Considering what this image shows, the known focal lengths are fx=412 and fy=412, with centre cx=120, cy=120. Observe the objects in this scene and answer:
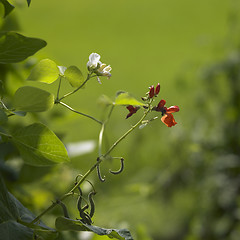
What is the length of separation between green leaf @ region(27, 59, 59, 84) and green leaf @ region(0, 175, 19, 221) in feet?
0.23

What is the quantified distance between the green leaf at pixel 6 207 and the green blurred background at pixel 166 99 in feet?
2.90

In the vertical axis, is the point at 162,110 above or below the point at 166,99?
above

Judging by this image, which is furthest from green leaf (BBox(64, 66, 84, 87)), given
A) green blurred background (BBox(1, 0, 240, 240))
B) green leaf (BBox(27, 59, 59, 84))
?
green blurred background (BBox(1, 0, 240, 240))

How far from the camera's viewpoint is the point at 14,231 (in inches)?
8.6

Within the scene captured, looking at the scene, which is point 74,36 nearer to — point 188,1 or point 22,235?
point 188,1

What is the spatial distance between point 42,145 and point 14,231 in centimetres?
5

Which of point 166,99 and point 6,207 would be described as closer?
point 6,207

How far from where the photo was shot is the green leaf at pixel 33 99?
237 millimetres

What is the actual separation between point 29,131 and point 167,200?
4.30 feet

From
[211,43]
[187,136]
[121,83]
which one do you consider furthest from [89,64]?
[211,43]

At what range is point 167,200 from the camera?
151 cm

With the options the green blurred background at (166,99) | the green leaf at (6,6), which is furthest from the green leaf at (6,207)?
the green blurred background at (166,99)

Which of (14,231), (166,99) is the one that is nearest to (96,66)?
(14,231)

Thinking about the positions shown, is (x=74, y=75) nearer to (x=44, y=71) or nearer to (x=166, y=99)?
(x=44, y=71)
